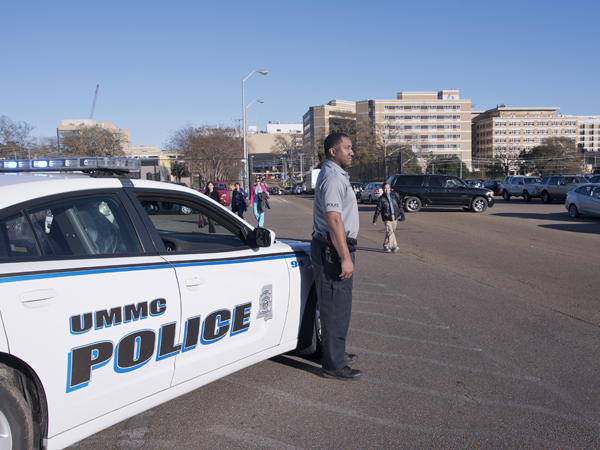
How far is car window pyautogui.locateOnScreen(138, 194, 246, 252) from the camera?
11.8 feet

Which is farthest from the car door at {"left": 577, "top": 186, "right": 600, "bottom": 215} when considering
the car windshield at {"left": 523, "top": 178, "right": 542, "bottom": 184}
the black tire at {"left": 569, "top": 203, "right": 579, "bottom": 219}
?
the car windshield at {"left": 523, "top": 178, "right": 542, "bottom": 184}

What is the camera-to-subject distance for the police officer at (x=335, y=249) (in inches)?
146

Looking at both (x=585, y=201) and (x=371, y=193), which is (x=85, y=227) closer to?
(x=585, y=201)

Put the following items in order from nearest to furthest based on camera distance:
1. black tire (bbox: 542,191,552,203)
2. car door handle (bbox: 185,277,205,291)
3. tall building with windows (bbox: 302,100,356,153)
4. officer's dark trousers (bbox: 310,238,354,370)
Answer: car door handle (bbox: 185,277,205,291) < officer's dark trousers (bbox: 310,238,354,370) < black tire (bbox: 542,191,552,203) < tall building with windows (bbox: 302,100,356,153)

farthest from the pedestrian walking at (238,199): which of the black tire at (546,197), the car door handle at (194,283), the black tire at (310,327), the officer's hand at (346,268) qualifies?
the black tire at (546,197)

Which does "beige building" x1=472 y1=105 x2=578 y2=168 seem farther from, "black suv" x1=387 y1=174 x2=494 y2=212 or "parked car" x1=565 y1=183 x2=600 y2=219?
"parked car" x1=565 y1=183 x2=600 y2=219

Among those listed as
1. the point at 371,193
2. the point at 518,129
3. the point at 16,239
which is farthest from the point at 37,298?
the point at 518,129

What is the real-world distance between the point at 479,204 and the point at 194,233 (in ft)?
74.2

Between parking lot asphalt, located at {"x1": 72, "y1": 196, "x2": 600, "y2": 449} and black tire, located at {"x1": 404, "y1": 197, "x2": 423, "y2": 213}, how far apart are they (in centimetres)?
1771

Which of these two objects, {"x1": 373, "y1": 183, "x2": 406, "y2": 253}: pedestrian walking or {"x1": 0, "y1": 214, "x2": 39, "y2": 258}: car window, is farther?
{"x1": 373, "y1": 183, "x2": 406, "y2": 253}: pedestrian walking

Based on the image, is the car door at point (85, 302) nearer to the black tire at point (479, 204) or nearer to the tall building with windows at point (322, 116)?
the black tire at point (479, 204)

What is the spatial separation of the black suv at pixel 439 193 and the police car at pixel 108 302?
857 inches

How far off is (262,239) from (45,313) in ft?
5.47

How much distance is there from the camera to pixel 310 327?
13.9 ft
